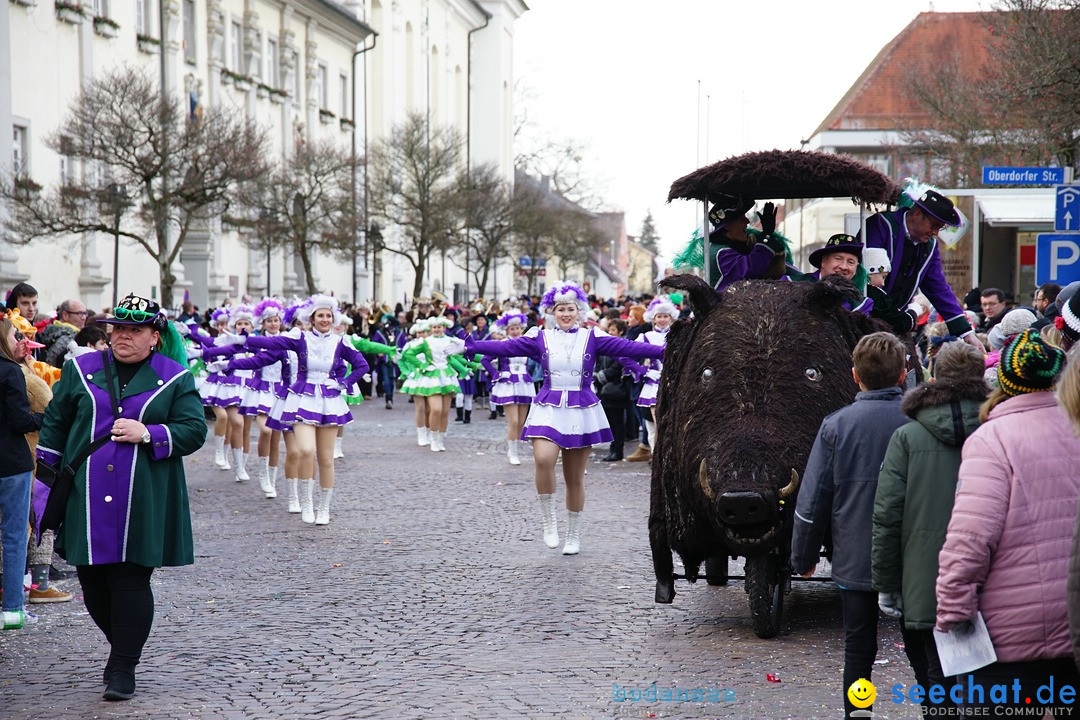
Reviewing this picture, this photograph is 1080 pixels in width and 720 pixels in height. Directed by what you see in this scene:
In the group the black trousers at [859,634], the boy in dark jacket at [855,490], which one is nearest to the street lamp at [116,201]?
the boy in dark jacket at [855,490]

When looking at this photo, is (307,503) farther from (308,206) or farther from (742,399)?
(308,206)

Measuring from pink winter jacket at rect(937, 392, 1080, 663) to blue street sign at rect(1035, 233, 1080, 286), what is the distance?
25.8 ft

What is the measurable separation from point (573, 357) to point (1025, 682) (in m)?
6.77

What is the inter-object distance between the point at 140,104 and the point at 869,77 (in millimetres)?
34072

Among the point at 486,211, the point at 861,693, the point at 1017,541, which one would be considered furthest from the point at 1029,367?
the point at 486,211

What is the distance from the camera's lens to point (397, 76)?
57031 millimetres

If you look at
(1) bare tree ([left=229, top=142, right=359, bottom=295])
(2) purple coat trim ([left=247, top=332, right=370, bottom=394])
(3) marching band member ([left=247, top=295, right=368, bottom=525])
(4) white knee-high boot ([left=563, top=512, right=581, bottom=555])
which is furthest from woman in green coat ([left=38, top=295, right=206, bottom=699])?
(1) bare tree ([left=229, top=142, right=359, bottom=295])

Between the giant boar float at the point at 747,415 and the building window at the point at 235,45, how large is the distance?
33398mm

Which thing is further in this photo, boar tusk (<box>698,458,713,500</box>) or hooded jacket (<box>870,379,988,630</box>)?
boar tusk (<box>698,458,713,500</box>)

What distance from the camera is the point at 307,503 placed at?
1237 cm

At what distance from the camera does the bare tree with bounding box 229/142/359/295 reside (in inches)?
1385

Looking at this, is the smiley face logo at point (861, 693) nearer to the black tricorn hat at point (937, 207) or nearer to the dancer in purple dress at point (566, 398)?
the black tricorn hat at point (937, 207)

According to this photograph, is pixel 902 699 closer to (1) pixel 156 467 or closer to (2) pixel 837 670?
(2) pixel 837 670

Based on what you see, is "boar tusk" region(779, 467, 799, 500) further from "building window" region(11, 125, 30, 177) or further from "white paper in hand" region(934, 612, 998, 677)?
"building window" region(11, 125, 30, 177)
